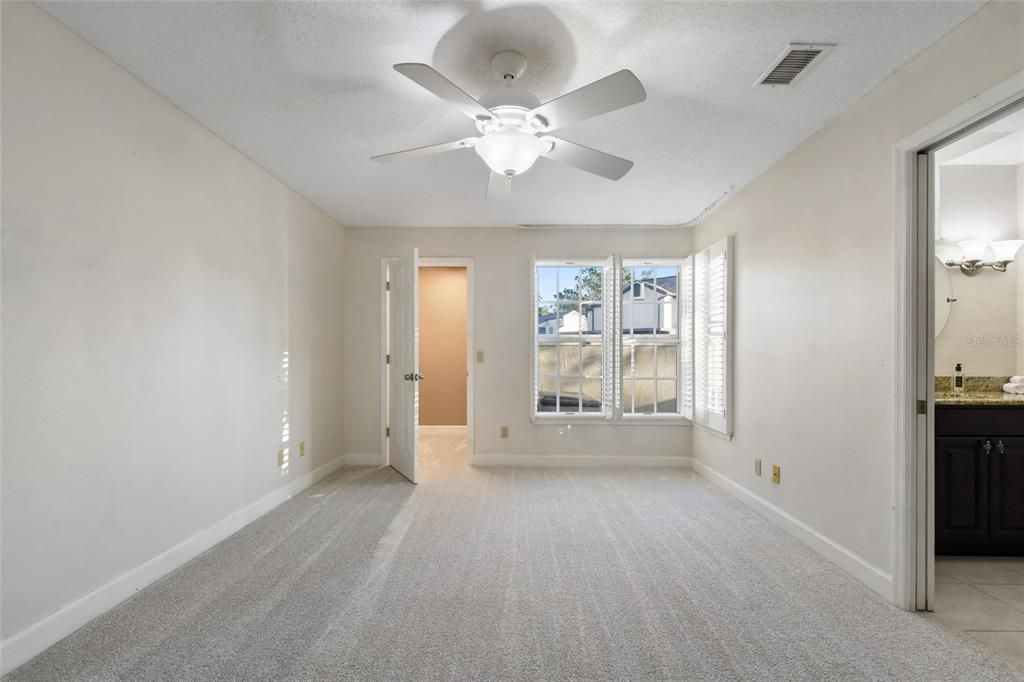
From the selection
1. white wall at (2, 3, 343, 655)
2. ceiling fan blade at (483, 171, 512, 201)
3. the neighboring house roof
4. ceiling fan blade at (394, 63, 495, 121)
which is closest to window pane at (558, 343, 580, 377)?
the neighboring house roof

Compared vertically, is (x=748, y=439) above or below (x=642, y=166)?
below

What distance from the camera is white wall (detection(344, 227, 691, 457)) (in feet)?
16.8

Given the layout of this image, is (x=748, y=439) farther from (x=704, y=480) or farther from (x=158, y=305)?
(x=158, y=305)

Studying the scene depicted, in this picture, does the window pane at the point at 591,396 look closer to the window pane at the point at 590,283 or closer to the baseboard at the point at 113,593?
the window pane at the point at 590,283

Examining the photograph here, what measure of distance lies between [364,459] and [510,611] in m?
3.22

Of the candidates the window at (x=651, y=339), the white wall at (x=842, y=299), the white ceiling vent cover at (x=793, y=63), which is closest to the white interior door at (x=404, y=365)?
the window at (x=651, y=339)

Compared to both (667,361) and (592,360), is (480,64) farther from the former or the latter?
(667,361)

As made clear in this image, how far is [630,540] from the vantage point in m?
3.06

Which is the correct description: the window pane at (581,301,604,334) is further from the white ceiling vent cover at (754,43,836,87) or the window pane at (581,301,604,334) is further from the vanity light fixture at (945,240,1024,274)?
the white ceiling vent cover at (754,43,836,87)

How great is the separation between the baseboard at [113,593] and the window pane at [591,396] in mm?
3004

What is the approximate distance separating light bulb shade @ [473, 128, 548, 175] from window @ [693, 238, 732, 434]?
2423mm

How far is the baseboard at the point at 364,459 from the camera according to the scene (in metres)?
5.07

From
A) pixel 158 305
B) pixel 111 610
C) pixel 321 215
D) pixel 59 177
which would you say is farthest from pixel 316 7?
pixel 321 215

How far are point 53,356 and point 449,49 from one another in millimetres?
1962
